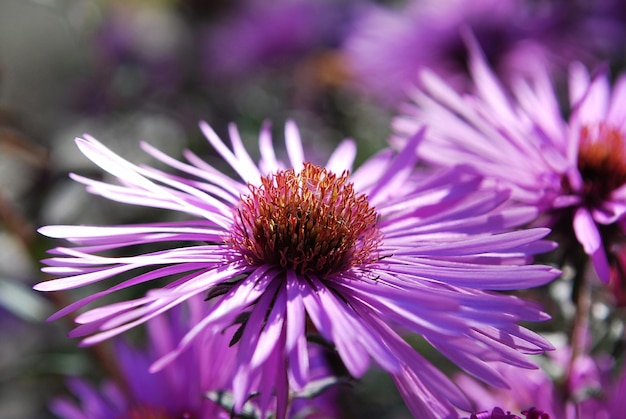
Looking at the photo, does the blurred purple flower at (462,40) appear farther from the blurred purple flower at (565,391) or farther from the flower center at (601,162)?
the blurred purple flower at (565,391)

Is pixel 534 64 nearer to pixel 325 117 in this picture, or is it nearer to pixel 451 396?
pixel 325 117

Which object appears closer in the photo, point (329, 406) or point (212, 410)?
point (212, 410)

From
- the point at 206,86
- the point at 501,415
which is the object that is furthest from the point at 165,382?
the point at 206,86

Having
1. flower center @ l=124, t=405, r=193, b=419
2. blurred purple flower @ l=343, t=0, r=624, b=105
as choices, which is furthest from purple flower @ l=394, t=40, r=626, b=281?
blurred purple flower @ l=343, t=0, r=624, b=105

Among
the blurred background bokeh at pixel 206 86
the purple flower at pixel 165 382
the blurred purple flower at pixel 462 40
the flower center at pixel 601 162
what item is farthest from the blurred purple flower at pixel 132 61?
the flower center at pixel 601 162

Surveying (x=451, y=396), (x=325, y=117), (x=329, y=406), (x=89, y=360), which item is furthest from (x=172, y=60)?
(x=451, y=396)

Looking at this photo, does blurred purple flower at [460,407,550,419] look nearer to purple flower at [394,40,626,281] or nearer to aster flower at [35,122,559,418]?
aster flower at [35,122,559,418]
